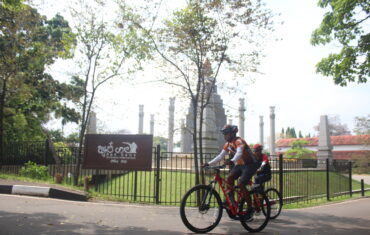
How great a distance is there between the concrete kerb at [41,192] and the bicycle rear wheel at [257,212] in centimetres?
519

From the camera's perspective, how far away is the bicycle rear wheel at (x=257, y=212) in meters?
5.74

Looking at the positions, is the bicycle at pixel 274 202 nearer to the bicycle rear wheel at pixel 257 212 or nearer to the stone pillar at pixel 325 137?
the bicycle rear wheel at pixel 257 212

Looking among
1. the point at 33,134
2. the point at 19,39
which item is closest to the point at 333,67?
the point at 19,39

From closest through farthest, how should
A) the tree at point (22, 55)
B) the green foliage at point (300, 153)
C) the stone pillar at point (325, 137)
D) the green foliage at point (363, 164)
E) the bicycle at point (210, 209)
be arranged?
the bicycle at point (210, 209), the tree at point (22, 55), the stone pillar at point (325, 137), the green foliage at point (363, 164), the green foliage at point (300, 153)

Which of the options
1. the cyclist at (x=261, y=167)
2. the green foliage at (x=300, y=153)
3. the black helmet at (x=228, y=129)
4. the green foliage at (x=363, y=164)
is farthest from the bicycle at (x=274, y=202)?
the green foliage at (x=300, y=153)

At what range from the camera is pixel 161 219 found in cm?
670

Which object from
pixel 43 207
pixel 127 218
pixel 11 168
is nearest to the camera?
pixel 127 218

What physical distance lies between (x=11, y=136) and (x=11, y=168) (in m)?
5.53

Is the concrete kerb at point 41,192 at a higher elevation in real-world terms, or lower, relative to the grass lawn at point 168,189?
higher

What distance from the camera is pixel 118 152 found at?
1062 cm

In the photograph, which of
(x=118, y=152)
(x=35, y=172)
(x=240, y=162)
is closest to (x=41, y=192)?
(x=118, y=152)

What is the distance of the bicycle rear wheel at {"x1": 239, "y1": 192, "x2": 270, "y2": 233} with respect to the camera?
574 centimetres

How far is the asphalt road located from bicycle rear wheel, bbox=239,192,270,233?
15cm

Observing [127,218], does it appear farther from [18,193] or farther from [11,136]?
[11,136]
